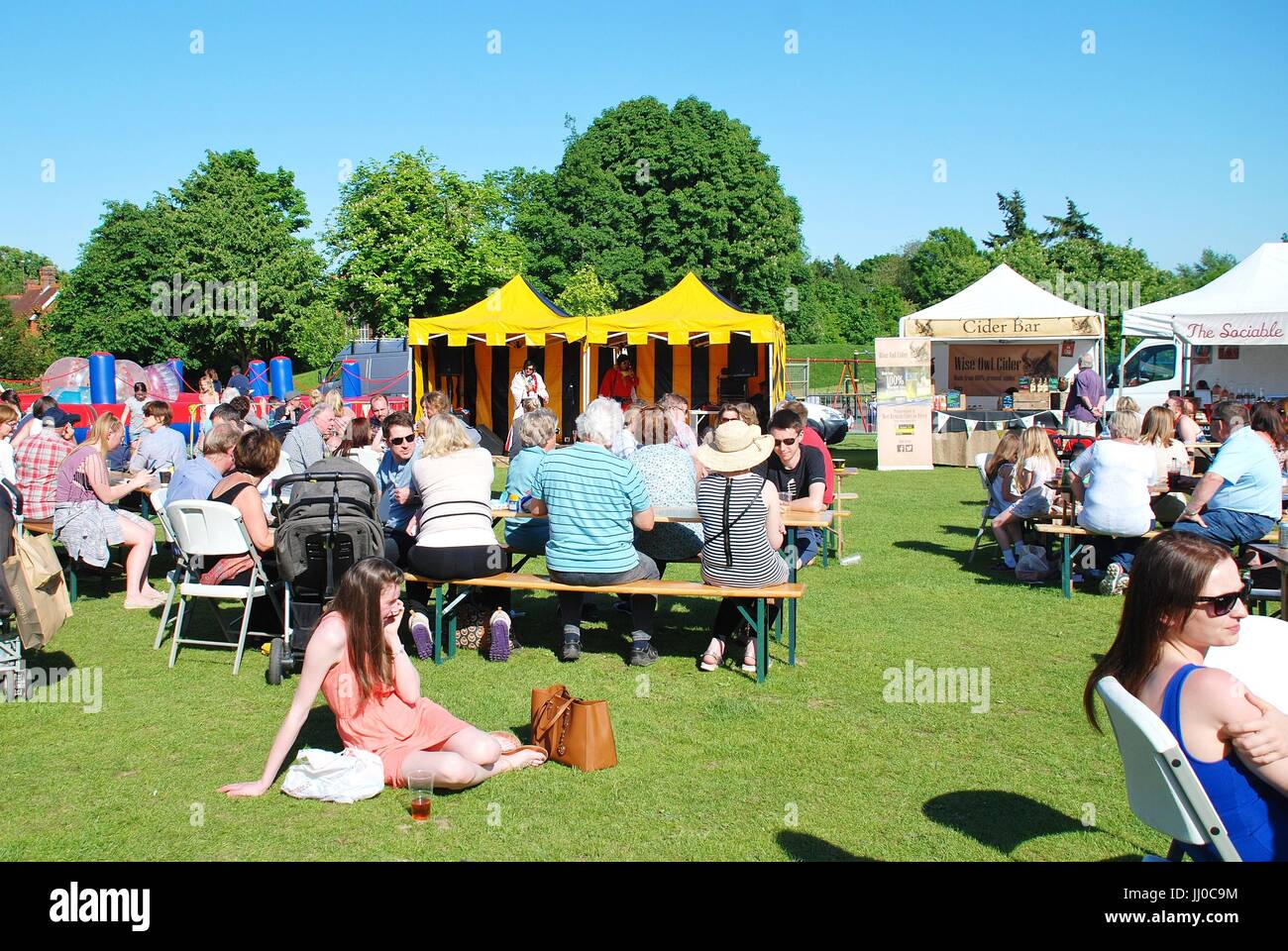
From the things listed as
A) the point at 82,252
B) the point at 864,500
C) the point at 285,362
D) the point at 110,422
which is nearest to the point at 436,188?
the point at 285,362

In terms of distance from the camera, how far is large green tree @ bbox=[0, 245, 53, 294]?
76.2 metres

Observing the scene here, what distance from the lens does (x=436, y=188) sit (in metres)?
36.3

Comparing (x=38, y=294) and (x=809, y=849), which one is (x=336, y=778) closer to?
(x=809, y=849)

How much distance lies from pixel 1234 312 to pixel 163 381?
892 inches

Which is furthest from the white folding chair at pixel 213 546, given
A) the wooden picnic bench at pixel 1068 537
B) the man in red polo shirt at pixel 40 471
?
the wooden picnic bench at pixel 1068 537

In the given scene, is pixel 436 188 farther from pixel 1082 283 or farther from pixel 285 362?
pixel 1082 283

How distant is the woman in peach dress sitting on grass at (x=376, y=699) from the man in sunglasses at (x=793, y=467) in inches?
147

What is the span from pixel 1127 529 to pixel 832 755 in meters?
4.10

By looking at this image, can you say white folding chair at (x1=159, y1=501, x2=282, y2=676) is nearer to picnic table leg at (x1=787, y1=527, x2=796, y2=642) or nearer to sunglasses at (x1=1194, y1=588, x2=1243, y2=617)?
picnic table leg at (x1=787, y1=527, x2=796, y2=642)

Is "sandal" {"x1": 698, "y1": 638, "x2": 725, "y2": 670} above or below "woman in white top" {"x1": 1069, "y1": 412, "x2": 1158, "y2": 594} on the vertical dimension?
below

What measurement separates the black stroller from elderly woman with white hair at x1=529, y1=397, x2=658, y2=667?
100 cm

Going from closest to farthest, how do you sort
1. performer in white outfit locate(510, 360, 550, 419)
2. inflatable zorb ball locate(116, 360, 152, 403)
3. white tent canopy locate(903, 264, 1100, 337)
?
1. performer in white outfit locate(510, 360, 550, 419)
2. white tent canopy locate(903, 264, 1100, 337)
3. inflatable zorb ball locate(116, 360, 152, 403)

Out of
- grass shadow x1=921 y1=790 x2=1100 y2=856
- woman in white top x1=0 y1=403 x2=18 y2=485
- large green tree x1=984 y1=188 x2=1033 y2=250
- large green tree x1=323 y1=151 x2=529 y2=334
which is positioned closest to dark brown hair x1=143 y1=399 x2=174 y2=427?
woman in white top x1=0 y1=403 x2=18 y2=485

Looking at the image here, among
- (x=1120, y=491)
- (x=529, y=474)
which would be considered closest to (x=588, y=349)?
(x=529, y=474)
